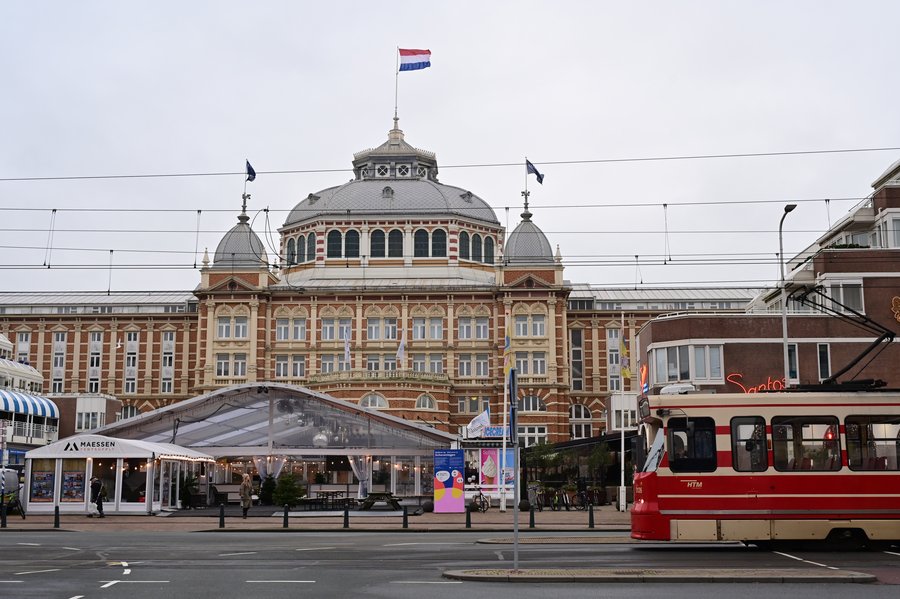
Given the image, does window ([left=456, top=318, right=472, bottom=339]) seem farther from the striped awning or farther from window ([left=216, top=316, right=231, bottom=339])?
the striped awning

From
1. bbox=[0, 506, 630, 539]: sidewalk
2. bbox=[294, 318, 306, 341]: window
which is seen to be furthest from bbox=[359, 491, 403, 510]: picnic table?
bbox=[294, 318, 306, 341]: window

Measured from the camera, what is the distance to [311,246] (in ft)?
298

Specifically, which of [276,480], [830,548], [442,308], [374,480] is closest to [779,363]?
[374,480]

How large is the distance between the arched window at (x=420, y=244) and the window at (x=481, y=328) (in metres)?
8.25

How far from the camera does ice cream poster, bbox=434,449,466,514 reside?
44.3 m

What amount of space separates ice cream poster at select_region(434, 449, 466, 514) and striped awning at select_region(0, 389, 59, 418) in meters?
32.2

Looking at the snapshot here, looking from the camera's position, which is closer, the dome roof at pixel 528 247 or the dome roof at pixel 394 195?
the dome roof at pixel 528 247

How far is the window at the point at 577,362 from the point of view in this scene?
304ft

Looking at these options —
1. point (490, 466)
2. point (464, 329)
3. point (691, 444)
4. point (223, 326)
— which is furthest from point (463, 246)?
point (691, 444)

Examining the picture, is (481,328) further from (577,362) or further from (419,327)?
(577,362)

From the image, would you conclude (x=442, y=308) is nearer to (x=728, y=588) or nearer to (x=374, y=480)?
(x=374, y=480)

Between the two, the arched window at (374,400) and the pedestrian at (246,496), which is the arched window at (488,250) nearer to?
the arched window at (374,400)

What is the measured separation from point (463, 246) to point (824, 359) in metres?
43.2

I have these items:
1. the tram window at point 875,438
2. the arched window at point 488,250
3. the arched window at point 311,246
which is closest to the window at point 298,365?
the arched window at point 311,246
